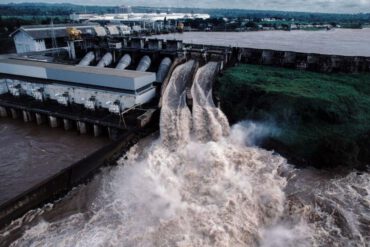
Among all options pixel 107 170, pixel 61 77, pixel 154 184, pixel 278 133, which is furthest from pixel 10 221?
pixel 278 133

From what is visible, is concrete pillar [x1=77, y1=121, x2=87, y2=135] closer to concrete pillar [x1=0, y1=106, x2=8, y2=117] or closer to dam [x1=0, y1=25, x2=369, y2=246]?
dam [x1=0, y1=25, x2=369, y2=246]

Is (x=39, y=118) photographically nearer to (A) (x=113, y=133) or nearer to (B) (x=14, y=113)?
(B) (x=14, y=113)

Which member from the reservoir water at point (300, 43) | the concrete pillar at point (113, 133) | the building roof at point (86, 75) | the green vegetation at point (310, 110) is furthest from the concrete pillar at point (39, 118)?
the reservoir water at point (300, 43)

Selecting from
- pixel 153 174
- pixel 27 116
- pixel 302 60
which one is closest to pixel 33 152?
pixel 27 116

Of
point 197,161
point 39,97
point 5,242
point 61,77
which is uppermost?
point 61,77

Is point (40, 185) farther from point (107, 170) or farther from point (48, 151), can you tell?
point (48, 151)

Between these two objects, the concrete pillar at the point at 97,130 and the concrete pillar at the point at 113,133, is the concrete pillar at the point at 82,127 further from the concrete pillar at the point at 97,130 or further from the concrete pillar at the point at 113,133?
the concrete pillar at the point at 113,133
